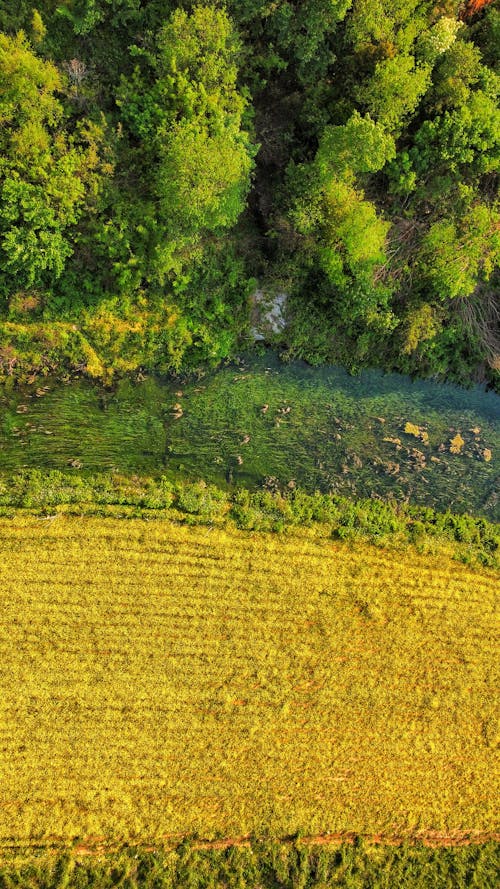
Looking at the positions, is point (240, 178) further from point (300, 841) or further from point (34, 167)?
point (300, 841)

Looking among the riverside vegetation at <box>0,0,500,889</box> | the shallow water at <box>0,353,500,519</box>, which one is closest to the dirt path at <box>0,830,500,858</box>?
the riverside vegetation at <box>0,0,500,889</box>

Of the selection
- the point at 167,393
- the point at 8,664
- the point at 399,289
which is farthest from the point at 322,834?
the point at 399,289

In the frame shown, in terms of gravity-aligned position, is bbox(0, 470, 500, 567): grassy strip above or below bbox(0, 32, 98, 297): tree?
below

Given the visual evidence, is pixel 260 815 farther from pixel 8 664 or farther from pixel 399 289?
pixel 399 289

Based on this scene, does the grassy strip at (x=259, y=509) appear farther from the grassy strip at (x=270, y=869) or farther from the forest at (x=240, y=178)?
the grassy strip at (x=270, y=869)

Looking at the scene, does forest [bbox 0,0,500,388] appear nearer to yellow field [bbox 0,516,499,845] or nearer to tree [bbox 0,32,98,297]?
tree [bbox 0,32,98,297]
